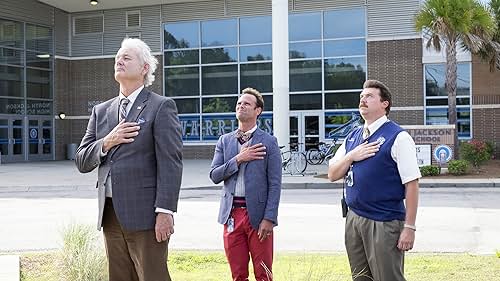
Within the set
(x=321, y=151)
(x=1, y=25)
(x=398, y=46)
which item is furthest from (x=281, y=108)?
(x=1, y=25)

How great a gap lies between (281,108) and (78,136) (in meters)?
18.0

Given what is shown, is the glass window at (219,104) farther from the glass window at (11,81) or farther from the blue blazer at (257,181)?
the blue blazer at (257,181)

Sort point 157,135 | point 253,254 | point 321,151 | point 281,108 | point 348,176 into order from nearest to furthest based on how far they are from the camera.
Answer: point 157,135 → point 348,176 → point 253,254 → point 281,108 → point 321,151

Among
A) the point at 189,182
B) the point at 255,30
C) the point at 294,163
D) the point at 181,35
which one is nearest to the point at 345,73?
the point at 255,30

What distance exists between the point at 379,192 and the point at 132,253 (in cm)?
161

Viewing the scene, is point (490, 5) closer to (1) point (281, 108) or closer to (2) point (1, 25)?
(1) point (281, 108)

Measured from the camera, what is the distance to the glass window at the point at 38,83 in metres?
35.0

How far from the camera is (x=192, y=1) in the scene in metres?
34.4

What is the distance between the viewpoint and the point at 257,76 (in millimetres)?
33406

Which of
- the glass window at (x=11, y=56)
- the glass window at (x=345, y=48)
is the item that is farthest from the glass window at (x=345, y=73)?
the glass window at (x=11, y=56)

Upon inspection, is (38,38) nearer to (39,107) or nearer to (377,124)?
(39,107)

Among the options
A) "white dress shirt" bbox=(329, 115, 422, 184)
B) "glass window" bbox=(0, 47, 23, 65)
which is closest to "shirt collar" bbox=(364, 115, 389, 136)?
"white dress shirt" bbox=(329, 115, 422, 184)

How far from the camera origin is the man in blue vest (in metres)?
4.03

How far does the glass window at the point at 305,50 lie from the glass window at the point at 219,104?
397cm
